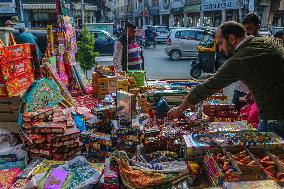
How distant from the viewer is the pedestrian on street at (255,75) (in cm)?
254

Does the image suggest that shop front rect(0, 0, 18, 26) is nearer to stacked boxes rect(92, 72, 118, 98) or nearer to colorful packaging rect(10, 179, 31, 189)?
stacked boxes rect(92, 72, 118, 98)

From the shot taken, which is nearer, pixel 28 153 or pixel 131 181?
pixel 131 181

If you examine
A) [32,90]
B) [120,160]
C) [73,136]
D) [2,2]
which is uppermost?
[2,2]

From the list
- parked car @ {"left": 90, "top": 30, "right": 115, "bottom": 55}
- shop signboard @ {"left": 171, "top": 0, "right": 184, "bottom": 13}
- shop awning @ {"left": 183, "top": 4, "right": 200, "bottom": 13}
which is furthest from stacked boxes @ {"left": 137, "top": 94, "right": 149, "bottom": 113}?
shop signboard @ {"left": 171, "top": 0, "right": 184, "bottom": 13}

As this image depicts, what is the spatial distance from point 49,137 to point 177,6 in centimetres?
3474

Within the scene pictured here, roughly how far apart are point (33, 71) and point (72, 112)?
123cm

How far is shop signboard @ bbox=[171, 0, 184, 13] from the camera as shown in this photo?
114ft

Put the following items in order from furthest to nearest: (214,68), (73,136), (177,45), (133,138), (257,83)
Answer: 1. (177,45)
2. (214,68)
3. (73,136)
4. (133,138)
5. (257,83)

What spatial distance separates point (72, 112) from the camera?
14.6ft

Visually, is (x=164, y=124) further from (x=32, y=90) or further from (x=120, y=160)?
(x=32, y=90)

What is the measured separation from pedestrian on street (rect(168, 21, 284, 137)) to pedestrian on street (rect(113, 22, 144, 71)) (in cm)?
314

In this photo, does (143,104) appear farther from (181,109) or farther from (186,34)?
(186,34)

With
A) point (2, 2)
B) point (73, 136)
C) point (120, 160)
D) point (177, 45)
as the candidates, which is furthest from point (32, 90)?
point (2, 2)

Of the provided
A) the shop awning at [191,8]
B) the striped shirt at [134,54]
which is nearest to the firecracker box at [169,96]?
the striped shirt at [134,54]
